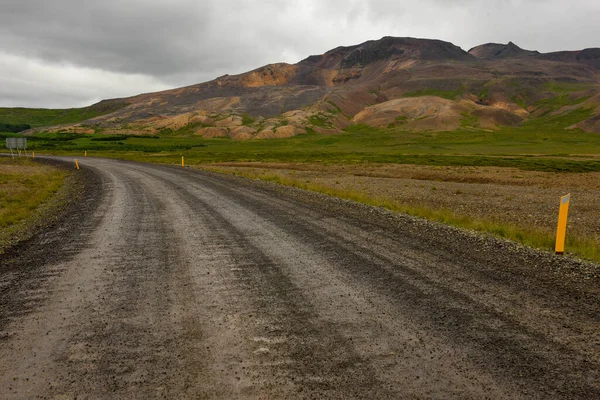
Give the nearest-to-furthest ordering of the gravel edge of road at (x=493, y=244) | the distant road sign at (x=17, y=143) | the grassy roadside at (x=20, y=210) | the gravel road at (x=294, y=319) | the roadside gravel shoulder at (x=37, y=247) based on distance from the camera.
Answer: the gravel road at (x=294, y=319), the roadside gravel shoulder at (x=37, y=247), the gravel edge of road at (x=493, y=244), the grassy roadside at (x=20, y=210), the distant road sign at (x=17, y=143)

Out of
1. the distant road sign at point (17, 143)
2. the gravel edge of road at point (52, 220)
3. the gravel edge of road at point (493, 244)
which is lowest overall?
the gravel edge of road at point (493, 244)

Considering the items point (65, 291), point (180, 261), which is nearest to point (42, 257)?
point (65, 291)

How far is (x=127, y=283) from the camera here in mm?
6418

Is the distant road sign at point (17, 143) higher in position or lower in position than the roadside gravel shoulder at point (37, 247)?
higher

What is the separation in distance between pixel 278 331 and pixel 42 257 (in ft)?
21.0

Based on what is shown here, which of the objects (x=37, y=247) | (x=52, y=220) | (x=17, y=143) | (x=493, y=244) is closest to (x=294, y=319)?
(x=493, y=244)

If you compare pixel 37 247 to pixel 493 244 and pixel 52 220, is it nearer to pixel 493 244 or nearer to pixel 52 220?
pixel 52 220

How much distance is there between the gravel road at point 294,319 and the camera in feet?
12.2

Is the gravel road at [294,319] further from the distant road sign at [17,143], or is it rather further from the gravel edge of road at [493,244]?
the distant road sign at [17,143]

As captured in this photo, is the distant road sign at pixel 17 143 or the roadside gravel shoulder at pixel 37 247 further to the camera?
the distant road sign at pixel 17 143

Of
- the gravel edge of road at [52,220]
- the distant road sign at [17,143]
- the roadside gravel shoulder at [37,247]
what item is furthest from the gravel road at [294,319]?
the distant road sign at [17,143]

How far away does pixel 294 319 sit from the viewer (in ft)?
16.6

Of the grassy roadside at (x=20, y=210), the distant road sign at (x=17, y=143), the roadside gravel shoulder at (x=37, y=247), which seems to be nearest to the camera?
the roadside gravel shoulder at (x=37, y=247)

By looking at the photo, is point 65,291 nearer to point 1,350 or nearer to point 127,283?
point 127,283
